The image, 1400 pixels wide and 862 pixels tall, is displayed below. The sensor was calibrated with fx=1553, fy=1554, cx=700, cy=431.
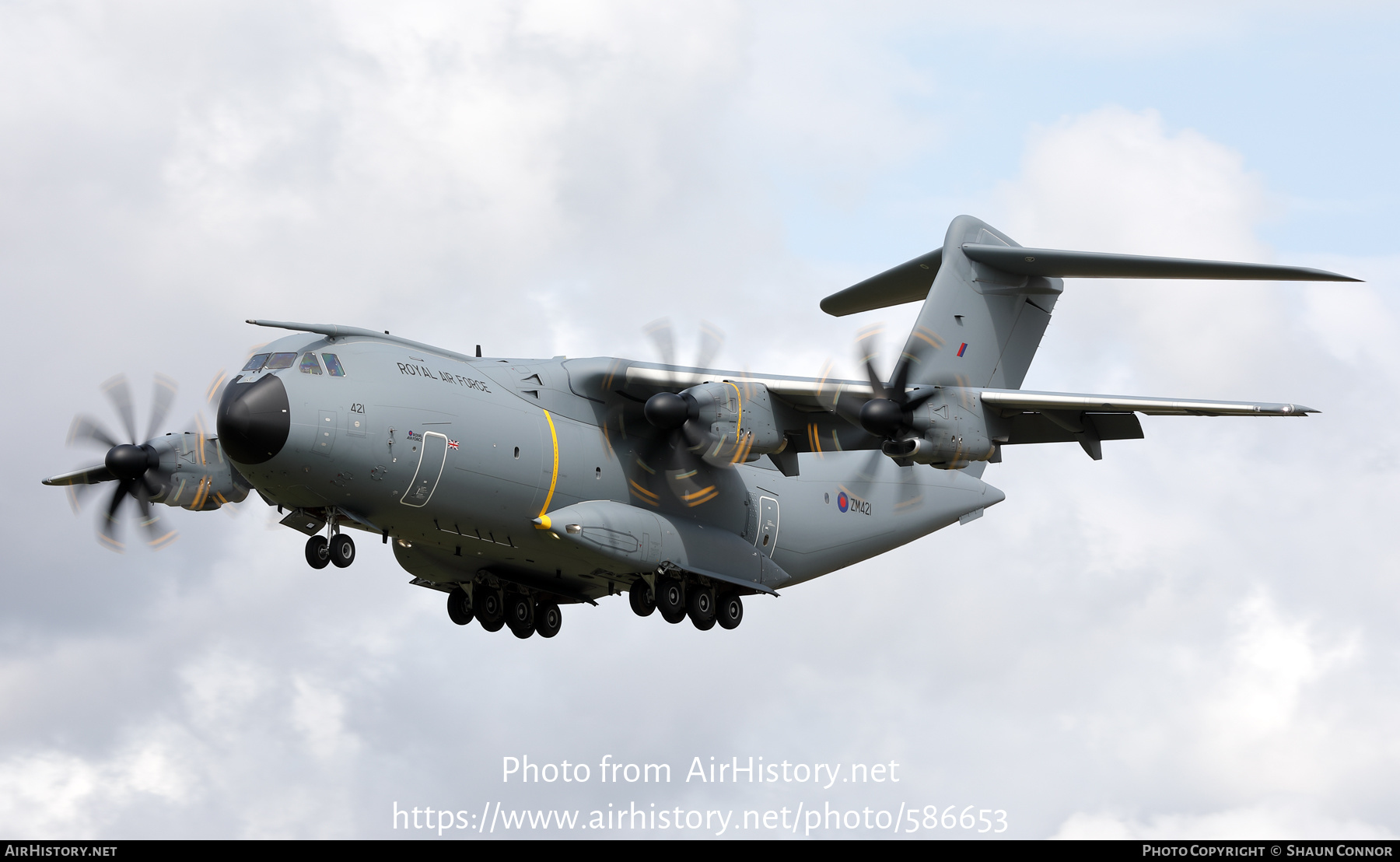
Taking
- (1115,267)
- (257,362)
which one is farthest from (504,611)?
(1115,267)

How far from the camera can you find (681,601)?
18859 millimetres

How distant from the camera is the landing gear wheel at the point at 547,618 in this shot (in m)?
19.9

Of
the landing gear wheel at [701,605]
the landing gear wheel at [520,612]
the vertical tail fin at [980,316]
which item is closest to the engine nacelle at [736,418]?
the vertical tail fin at [980,316]

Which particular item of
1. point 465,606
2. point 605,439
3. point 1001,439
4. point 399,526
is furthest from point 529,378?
point 1001,439

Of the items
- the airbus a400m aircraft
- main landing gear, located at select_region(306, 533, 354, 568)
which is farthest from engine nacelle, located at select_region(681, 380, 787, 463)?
main landing gear, located at select_region(306, 533, 354, 568)

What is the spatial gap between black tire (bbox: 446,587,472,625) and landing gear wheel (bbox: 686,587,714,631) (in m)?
2.93

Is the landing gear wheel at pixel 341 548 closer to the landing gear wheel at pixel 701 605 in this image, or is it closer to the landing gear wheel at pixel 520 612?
the landing gear wheel at pixel 520 612

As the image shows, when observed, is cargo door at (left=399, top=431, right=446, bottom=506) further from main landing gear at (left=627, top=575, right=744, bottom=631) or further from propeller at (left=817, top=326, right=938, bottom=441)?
propeller at (left=817, top=326, right=938, bottom=441)

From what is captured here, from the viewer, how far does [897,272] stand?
2169cm

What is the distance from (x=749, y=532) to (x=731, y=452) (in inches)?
98.3

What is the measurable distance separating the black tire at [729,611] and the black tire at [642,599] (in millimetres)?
888

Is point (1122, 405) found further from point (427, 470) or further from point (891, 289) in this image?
point (427, 470)

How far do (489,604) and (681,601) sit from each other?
2597 mm

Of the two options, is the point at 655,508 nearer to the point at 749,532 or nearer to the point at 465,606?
the point at 749,532
